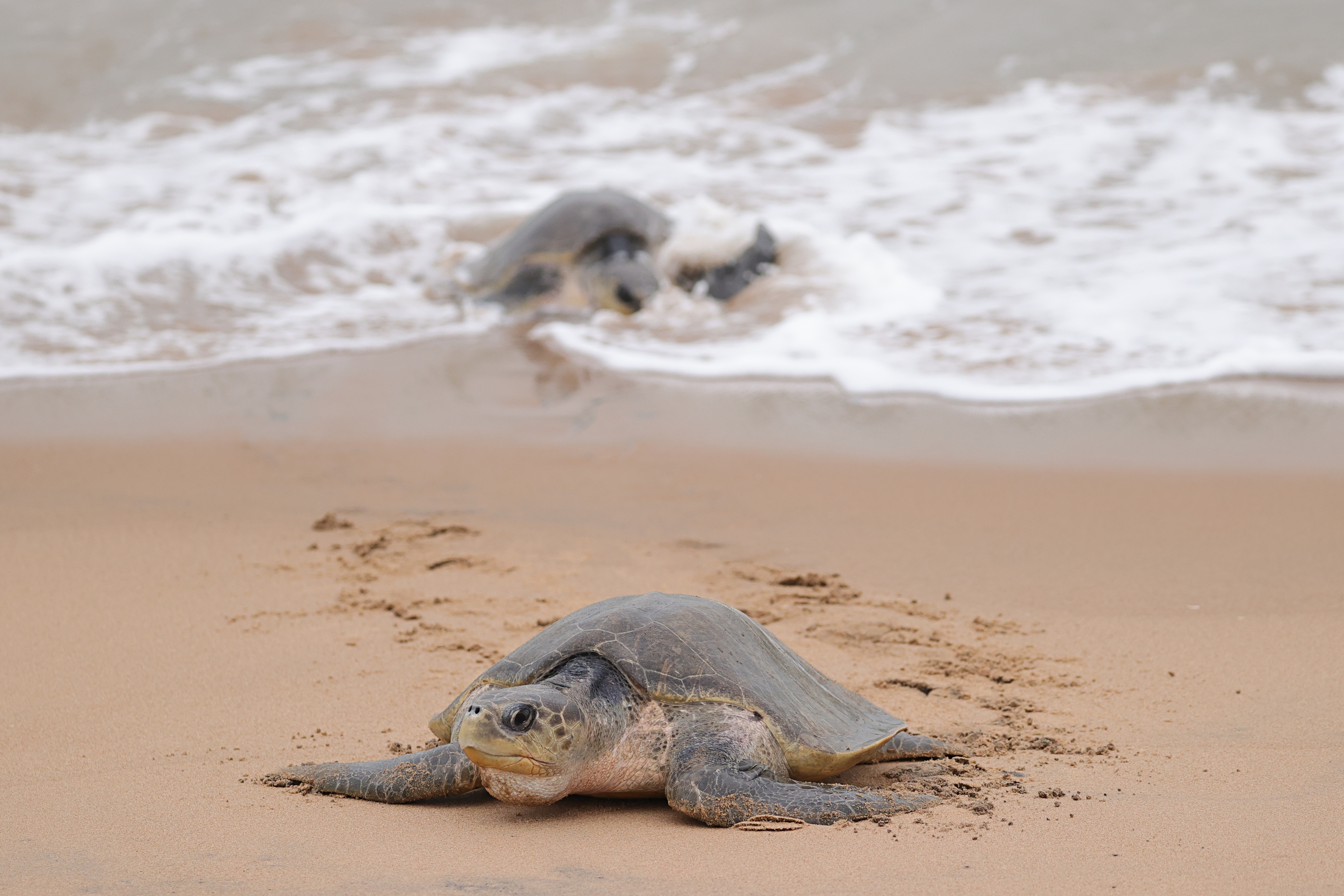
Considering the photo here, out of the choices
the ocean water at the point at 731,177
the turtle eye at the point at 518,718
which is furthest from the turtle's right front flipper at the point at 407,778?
the ocean water at the point at 731,177

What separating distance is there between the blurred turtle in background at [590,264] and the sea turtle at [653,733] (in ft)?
14.8

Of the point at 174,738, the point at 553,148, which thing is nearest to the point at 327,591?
the point at 174,738

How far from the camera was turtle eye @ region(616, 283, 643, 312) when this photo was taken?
6.94 m

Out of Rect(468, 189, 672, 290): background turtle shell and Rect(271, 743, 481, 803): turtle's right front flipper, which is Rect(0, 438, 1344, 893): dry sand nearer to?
Rect(271, 743, 481, 803): turtle's right front flipper

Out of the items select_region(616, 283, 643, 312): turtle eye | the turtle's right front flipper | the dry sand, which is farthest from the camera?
select_region(616, 283, 643, 312): turtle eye

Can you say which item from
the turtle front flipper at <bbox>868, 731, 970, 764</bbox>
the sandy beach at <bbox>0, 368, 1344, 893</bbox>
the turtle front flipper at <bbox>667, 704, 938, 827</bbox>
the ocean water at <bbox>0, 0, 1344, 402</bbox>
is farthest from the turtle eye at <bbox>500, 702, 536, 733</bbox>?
the ocean water at <bbox>0, 0, 1344, 402</bbox>

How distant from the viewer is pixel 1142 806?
2.26 meters

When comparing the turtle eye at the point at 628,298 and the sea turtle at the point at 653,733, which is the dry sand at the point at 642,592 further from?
the turtle eye at the point at 628,298

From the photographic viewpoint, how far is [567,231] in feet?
24.6

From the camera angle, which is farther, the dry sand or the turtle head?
the turtle head

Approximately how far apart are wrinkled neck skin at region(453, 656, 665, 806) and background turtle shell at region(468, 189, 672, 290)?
16.3 feet

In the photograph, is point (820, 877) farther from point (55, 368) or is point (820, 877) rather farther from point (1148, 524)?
point (55, 368)

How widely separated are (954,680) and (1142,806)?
924mm

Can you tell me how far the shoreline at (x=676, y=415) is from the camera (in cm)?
464
